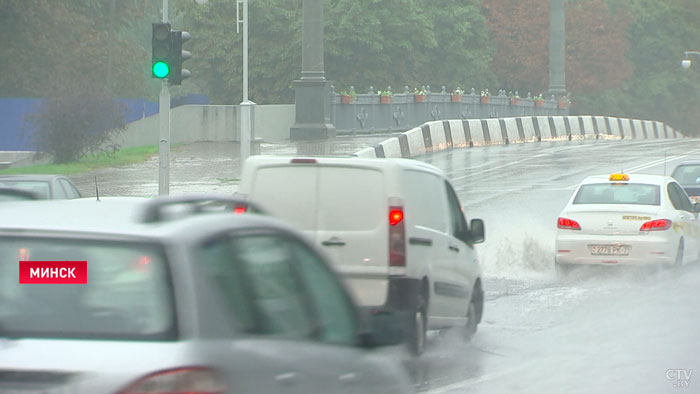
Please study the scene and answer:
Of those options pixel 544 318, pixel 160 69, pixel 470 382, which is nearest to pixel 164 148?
pixel 160 69

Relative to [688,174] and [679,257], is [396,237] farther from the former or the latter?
[688,174]

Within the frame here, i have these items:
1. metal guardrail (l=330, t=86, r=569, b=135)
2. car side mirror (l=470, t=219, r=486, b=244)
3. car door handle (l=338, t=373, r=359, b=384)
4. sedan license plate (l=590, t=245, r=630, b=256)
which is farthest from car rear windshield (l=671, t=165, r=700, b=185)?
metal guardrail (l=330, t=86, r=569, b=135)

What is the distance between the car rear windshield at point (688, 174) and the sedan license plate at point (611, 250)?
7.38 metres

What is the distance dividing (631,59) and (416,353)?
311 ft

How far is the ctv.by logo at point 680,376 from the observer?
9.62 meters

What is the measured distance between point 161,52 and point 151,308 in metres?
15.5

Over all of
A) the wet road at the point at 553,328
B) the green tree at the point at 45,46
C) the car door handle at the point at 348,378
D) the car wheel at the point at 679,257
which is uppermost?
the green tree at the point at 45,46

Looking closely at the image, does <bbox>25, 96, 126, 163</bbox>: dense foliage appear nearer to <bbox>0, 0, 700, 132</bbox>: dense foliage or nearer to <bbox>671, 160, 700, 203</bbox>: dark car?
<bbox>0, 0, 700, 132</bbox>: dense foliage

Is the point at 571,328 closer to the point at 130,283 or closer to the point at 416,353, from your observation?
the point at 416,353

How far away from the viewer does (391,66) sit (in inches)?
2803

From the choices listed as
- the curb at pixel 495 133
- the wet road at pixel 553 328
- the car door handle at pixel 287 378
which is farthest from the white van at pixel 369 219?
the curb at pixel 495 133

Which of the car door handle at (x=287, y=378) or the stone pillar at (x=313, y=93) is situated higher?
the stone pillar at (x=313, y=93)

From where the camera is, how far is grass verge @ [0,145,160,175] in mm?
33250

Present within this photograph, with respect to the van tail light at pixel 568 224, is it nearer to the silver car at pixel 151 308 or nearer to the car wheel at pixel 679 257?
the car wheel at pixel 679 257
